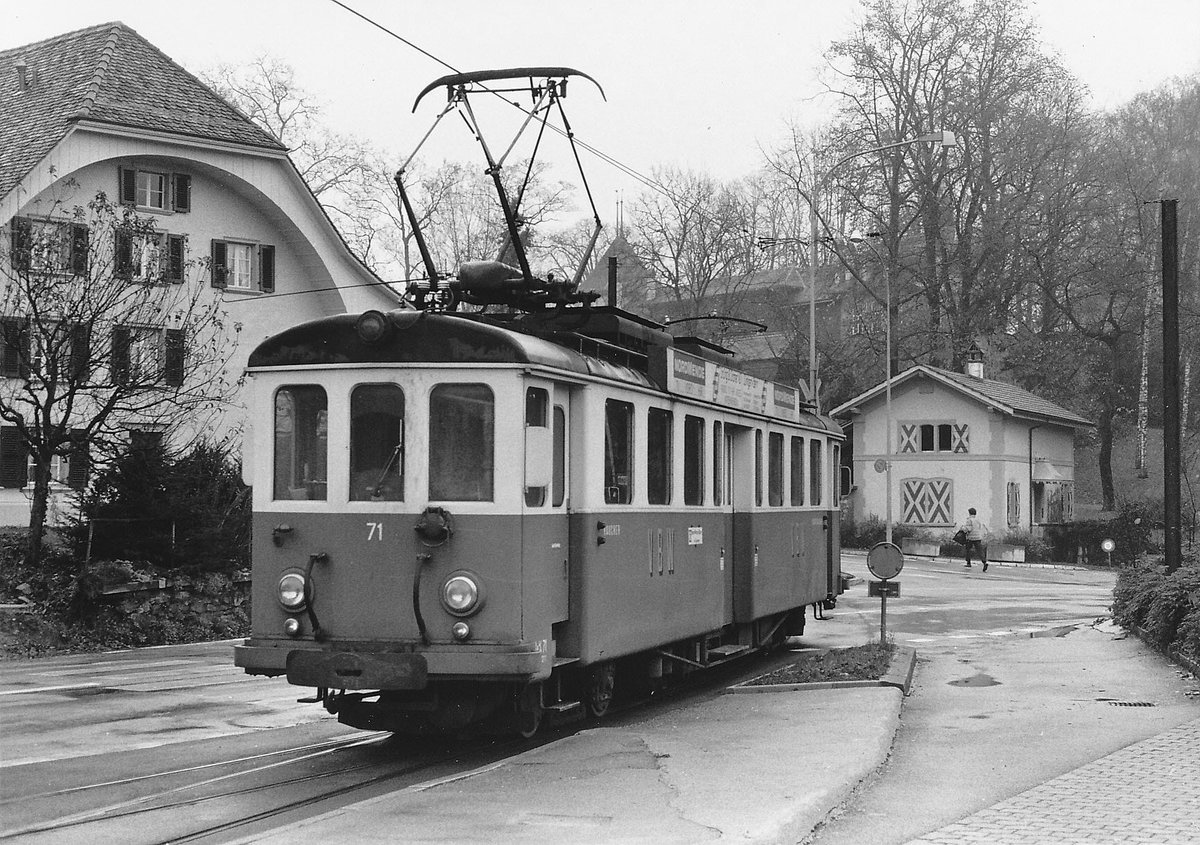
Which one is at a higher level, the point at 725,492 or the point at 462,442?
the point at 462,442

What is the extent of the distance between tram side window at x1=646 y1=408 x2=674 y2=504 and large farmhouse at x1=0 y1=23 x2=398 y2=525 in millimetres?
14081

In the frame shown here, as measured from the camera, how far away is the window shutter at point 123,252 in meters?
22.2

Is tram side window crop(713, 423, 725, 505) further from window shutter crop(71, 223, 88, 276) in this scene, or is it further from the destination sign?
window shutter crop(71, 223, 88, 276)

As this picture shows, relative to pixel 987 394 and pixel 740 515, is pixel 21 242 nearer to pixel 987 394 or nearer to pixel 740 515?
pixel 740 515

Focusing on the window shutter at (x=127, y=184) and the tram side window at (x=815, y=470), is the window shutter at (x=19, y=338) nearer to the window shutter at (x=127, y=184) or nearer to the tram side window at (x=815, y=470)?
the tram side window at (x=815, y=470)

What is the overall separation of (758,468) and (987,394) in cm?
3840

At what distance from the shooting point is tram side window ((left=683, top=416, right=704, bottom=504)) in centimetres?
1298

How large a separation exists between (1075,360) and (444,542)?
52667 mm

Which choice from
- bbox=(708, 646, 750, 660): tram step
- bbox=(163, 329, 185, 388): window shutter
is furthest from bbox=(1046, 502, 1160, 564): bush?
bbox=(708, 646, 750, 660): tram step

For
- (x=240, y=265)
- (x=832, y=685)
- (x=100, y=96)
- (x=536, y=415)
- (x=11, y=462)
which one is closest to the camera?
(x=536, y=415)

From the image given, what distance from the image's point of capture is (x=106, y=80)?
31.8 m

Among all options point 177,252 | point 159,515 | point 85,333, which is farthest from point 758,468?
point 177,252

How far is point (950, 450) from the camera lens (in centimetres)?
5319

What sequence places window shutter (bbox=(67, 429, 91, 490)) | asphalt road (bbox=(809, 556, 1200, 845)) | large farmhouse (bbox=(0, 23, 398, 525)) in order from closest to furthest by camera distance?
1. asphalt road (bbox=(809, 556, 1200, 845))
2. window shutter (bbox=(67, 429, 91, 490))
3. large farmhouse (bbox=(0, 23, 398, 525))
